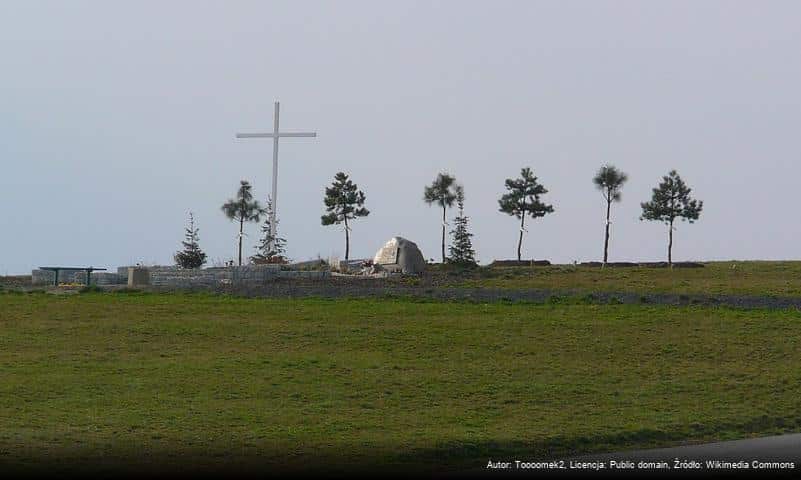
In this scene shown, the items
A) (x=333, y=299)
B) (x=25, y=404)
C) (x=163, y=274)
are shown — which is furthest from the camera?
(x=163, y=274)

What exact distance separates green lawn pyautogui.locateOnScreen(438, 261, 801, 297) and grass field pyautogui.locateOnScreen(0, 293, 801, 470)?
294 inches

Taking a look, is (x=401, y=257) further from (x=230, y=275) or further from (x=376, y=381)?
(x=376, y=381)

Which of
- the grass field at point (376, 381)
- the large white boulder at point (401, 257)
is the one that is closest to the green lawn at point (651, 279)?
the large white boulder at point (401, 257)

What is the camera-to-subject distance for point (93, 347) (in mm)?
21938

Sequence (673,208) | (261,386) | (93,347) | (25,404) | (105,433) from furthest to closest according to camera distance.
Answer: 1. (673,208)
2. (93,347)
3. (261,386)
4. (25,404)
5. (105,433)

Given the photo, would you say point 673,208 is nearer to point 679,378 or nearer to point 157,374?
point 679,378

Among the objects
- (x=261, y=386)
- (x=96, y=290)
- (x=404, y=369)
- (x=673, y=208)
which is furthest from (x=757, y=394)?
(x=673, y=208)

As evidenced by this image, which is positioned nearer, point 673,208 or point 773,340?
point 773,340

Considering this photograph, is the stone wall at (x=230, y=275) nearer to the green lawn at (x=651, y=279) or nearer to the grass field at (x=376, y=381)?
the green lawn at (x=651, y=279)

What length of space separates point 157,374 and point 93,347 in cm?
366

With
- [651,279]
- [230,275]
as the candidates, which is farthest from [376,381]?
[651,279]

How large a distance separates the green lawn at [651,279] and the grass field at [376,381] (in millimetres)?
7465

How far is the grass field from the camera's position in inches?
544

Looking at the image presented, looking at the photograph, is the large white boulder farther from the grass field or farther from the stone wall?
the grass field
